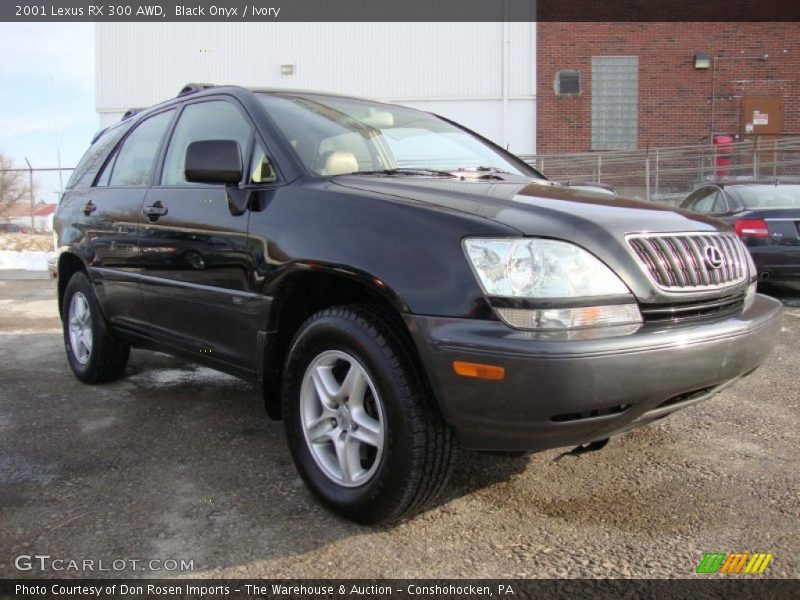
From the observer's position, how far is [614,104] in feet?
64.7

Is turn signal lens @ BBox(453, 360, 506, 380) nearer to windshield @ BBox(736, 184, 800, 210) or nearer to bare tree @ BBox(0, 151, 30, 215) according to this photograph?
windshield @ BBox(736, 184, 800, 210)

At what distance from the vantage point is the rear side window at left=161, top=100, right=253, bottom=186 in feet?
10.7

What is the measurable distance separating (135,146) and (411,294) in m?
2.78

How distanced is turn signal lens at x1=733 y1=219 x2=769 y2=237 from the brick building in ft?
43.3

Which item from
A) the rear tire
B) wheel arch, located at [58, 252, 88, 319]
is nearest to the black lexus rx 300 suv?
the rear tire

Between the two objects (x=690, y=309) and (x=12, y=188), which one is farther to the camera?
(x=12, y=188)

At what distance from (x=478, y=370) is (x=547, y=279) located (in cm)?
36

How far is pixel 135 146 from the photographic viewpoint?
13.9 feet

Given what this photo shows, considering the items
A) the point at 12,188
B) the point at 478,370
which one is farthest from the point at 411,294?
the point at 12,188

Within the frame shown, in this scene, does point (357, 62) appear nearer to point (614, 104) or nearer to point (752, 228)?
point (614, 104)

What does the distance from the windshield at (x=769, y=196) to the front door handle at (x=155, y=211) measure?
6268 millimetres

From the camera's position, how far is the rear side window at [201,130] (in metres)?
3.27

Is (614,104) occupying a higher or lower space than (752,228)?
higher

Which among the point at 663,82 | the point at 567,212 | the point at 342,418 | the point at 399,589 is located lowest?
the point at 399,589
